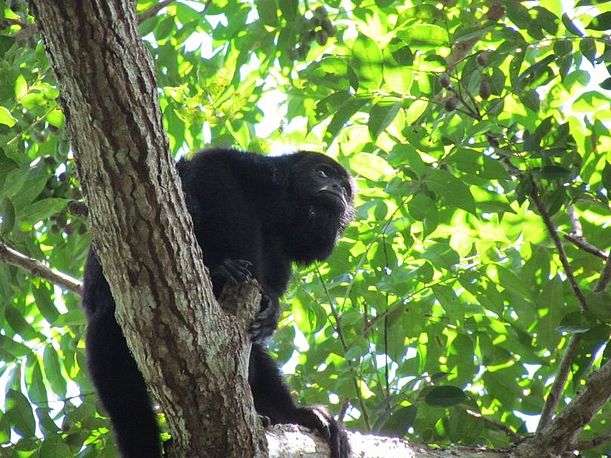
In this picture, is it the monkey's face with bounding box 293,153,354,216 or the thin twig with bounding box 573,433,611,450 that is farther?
the monkey's face with bounding box 293,153,354,216

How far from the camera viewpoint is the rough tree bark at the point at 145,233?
2.31 m

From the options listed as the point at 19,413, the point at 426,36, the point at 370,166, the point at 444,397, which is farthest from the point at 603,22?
the point at 19,413

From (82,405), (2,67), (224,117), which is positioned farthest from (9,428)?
(224,117)

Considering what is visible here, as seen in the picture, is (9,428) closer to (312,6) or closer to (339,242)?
(339,242)

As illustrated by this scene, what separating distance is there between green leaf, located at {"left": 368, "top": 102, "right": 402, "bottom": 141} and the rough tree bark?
1.19 meters

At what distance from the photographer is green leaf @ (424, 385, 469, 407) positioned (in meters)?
3.39

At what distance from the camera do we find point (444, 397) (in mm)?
3412

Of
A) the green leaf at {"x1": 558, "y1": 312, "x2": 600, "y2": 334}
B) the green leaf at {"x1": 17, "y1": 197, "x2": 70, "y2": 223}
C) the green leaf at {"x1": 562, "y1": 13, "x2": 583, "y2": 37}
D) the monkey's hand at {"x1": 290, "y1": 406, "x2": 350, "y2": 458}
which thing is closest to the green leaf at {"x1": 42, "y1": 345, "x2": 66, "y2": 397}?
the green leaf at {"x1": 17, "y1": 197, "x2": 70, "y2": 223}

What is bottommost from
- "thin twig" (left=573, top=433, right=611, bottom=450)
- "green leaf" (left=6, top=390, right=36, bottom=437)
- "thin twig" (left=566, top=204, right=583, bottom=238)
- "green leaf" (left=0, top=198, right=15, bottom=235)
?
"thin twig" (left=573, top=433, right=611, bottom=450)

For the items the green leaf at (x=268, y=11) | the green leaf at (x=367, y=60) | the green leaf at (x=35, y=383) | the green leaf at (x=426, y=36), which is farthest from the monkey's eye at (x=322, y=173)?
the green leaf at (x=35, y=383)

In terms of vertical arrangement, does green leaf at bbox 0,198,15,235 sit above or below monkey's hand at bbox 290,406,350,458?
above

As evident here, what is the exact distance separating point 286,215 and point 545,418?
1846 millimetres

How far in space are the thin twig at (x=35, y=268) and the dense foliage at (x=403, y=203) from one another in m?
0.06

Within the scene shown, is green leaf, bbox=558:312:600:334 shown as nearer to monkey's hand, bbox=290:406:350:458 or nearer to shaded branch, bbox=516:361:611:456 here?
shaded branch, bbox=516:361:611:456
